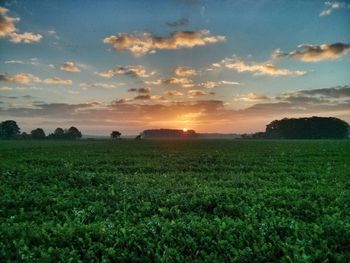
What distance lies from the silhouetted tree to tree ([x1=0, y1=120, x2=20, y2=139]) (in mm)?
114320

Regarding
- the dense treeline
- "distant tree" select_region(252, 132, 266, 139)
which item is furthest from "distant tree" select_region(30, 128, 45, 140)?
"distant tree" select_region(252, 132, 266, 139)

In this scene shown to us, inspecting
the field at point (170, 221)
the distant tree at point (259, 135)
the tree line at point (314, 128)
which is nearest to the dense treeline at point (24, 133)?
the distant tree at point (259, 135)

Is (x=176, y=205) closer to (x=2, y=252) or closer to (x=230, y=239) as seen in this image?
(x=230, y=239)

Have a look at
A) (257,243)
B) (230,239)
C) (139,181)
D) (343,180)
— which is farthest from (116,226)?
(343,180)

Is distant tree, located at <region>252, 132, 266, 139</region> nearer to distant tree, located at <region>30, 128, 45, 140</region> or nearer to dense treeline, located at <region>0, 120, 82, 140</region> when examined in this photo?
dense treeline, located at <region>0, 120, 82, 140</region>

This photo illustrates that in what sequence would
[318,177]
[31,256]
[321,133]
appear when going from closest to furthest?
[31,256]
[318,177]
[321,133]

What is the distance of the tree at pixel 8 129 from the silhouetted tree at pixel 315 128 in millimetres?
114320

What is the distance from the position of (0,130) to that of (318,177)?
154211 millimetres

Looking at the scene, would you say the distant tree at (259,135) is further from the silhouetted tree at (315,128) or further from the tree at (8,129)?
the tree at (8,129)

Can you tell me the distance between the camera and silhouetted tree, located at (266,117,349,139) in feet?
489

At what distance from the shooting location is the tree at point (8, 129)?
15150 centimetres

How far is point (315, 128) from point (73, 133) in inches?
4124

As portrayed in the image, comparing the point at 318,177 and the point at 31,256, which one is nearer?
the point at 31,256

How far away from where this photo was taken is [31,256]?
7.98 meters
